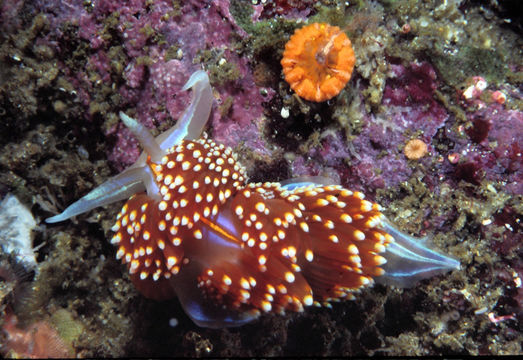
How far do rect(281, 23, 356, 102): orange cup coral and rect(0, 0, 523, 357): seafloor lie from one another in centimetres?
22

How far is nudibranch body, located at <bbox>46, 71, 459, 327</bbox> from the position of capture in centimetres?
272

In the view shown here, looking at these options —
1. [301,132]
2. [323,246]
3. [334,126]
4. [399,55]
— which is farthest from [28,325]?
[399,55]

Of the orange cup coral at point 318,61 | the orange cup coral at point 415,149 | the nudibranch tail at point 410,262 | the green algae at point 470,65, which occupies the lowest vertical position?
the nudibranch tail at point 410,262

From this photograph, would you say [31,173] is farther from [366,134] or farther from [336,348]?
[336,348]

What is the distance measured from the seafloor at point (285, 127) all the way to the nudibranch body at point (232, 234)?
597 millimetres

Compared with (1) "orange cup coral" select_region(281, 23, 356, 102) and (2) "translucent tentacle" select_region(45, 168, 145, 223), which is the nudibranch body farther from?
(1) "orange cup coral" select_region(281, 23, 356, 102)

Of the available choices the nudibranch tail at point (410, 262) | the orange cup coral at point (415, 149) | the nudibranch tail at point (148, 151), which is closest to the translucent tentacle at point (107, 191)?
the nudibranch tail at point (148, 151)

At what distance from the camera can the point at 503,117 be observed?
3242mm

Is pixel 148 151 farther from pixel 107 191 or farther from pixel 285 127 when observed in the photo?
pixel 285 127

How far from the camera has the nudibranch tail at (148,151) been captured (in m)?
2.90

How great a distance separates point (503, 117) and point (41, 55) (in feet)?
14.8

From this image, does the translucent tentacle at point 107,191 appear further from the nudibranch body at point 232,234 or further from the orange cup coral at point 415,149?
the orange cup coral at point 415,149

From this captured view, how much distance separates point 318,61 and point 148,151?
5.14ft

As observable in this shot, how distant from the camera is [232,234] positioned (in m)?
2.84
